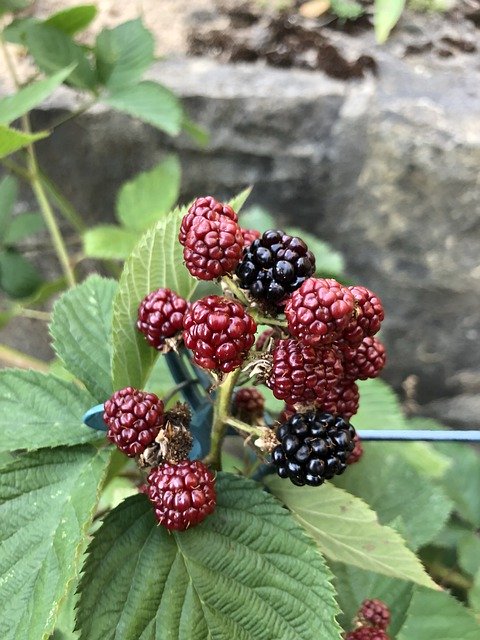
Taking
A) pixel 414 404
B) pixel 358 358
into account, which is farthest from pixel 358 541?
pixel 414 404

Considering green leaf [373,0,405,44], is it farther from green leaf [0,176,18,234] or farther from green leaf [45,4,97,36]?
green leaf [0,176,18,234]

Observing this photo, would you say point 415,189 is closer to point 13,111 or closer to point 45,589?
point 13,111

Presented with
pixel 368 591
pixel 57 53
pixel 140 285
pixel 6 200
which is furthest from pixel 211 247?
pixel 6 200

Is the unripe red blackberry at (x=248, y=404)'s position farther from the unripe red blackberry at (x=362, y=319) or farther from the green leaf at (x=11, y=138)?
the green leaf at (x=11, y=138)

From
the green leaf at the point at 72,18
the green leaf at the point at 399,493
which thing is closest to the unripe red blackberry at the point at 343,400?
the green leaf at the point at 399,493

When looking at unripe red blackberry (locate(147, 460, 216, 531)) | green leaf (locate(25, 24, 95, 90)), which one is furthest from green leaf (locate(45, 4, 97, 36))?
unripe red blackberry (locate(147, 460, 216, 531))

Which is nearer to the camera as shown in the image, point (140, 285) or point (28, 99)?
point (140, 285)

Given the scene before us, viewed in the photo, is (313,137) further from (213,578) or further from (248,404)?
(213,578)
